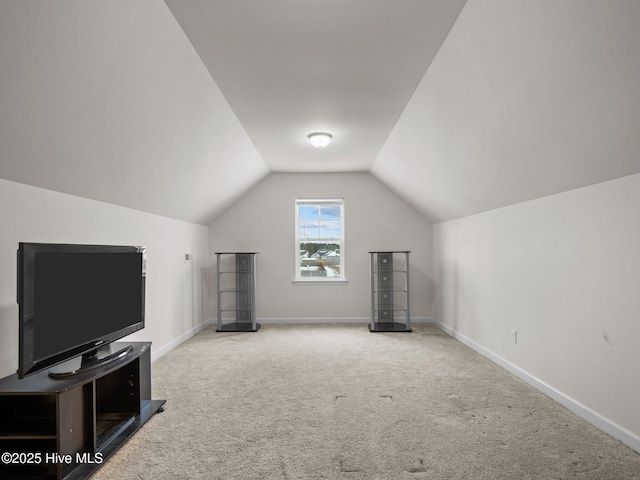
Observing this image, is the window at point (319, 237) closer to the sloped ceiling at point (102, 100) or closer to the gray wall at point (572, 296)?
the gray wall at point (572, 296)

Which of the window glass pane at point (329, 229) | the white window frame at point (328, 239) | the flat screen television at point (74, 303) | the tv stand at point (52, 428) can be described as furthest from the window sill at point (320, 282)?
the tv stand at point (52, 428)

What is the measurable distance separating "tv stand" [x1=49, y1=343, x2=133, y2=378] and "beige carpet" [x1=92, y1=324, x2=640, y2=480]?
53cm

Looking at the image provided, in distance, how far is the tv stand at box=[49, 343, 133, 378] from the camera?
2215mm

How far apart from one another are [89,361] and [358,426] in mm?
1765

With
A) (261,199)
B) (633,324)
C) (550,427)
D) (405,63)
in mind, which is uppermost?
(405,63)

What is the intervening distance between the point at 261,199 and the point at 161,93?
392 centimetres

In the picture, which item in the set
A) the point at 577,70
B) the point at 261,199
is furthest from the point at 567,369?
the point at 261,199

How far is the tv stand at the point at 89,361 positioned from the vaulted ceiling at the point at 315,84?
1.14 meters

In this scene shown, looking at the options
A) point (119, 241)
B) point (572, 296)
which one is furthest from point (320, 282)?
point (572, 296)

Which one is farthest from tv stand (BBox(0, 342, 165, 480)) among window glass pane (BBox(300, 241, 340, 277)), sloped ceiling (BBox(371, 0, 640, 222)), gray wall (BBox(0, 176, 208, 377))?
window glass pane (BBox(300, 241, 340, 277))

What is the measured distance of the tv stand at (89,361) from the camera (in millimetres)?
2215

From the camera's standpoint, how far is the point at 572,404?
289 centimetres

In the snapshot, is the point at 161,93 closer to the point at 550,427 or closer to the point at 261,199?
the point at 550,427

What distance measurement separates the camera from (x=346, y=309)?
21.3 ft
